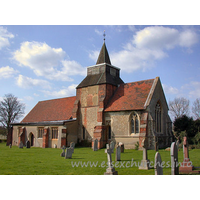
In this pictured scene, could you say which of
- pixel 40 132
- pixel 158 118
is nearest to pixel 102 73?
pixel 158 118

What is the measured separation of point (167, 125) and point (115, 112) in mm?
7491

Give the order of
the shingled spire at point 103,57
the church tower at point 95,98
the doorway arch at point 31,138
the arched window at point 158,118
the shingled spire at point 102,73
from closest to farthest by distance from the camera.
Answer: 1. the arched window at point 158,118
2. the church tower at point 95,98
3. the shingled spire at point 102,73
4. the doorway arch at point 31,138
5. the shingled spire at point 103,57

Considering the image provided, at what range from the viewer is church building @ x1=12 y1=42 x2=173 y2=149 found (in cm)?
2345

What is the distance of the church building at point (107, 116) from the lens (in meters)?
23.5

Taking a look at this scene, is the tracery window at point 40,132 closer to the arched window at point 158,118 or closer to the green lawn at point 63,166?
the green lawn at point 63,166

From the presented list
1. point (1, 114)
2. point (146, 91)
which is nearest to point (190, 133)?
point (146, 91)

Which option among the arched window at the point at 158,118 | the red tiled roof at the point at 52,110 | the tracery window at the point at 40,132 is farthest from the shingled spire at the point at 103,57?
the tracery window at the point at 40,132

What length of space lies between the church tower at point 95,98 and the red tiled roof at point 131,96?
3.73 ft

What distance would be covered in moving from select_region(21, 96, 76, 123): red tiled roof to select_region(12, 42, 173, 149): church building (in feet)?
0.71

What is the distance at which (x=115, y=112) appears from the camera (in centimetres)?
2514

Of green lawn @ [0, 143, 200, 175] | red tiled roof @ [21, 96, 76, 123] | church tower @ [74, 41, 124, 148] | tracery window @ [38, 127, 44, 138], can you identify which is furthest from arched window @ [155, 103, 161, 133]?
tracery window @ [38, 127, 44, 138]

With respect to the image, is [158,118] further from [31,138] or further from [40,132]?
[31,138]

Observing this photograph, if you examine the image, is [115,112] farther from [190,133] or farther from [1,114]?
[1,114]

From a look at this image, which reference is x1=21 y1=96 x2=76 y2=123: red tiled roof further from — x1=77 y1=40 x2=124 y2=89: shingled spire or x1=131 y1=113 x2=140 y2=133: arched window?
x1=131 y1=113 x2=140 y2=133: arched window
